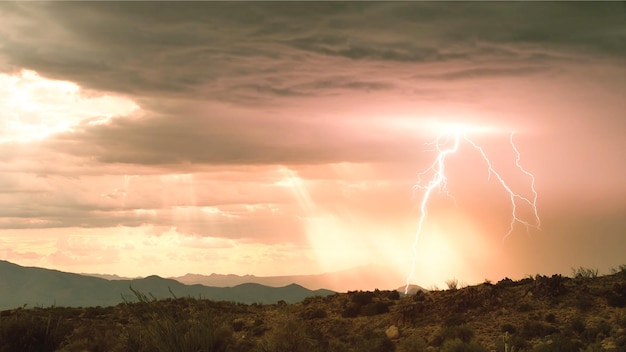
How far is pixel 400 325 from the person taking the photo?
40625 millimetres

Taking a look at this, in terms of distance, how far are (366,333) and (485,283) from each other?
31.6 ft

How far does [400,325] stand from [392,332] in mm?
1672

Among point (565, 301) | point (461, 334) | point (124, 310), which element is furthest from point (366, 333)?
point (124, 310)

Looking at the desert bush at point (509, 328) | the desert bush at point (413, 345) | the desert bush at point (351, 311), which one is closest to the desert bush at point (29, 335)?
the desert bush at point (351, 311)

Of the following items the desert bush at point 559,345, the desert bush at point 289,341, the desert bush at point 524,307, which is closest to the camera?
the desert bush at point 559,345

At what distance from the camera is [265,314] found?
5053cm

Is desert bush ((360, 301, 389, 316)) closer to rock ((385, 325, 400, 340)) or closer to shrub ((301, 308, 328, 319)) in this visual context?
shrub ((301, 308, 328, 319))

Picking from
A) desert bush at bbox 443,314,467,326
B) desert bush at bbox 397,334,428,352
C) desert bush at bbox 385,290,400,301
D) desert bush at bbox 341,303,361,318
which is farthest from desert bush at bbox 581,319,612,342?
desert bush at bbox 385,290,400,301

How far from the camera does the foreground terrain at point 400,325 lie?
32.1m

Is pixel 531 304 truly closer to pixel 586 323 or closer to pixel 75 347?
pixel 586 323

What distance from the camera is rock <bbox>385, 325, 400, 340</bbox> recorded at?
38.7 m

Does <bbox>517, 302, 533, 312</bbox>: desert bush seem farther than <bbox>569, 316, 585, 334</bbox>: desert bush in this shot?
Yes

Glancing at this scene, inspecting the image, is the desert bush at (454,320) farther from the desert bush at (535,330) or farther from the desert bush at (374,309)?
the desert bush at (374,309)

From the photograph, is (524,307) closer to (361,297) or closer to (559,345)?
(559,345)
